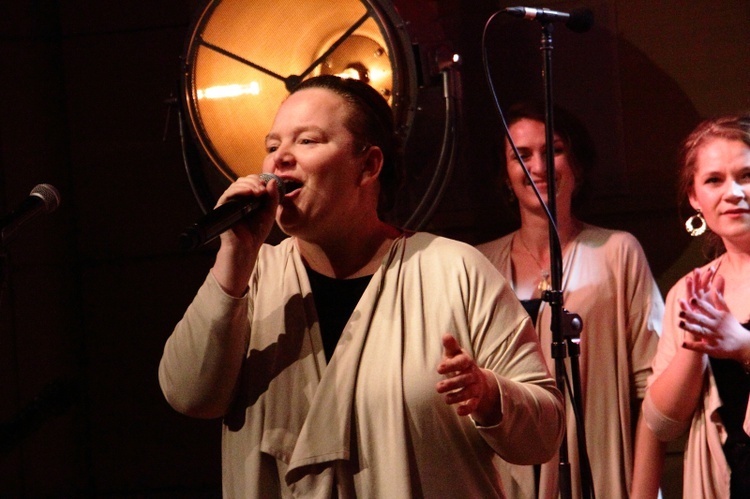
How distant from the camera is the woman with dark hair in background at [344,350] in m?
1.38

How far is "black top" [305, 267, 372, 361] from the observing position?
1508 millimetres

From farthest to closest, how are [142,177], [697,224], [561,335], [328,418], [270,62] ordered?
[142,177]
[697,224]
[270,62]
[561,335]
[328,418]

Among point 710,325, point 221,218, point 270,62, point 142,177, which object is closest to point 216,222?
point 221,218

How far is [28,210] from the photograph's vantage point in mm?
1542

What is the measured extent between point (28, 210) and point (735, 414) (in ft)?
4.77

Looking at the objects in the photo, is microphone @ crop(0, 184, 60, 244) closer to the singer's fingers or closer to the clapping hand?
the singer's fingers

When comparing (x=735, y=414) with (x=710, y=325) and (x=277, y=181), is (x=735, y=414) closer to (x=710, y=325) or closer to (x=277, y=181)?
(x=710, y=325)

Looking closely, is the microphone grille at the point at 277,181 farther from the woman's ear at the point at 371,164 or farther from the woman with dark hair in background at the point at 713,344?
the woman with dark hair in background at the point at 713,344

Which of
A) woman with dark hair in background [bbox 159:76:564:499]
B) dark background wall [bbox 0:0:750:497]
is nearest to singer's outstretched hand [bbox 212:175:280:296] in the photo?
woman with dark hair in background [bbox 159:76:564:499]

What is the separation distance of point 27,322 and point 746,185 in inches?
78.7

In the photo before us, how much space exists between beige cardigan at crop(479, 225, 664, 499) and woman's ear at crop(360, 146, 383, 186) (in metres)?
0.87

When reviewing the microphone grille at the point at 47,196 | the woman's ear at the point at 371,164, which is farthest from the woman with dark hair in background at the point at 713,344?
the microphone grille at the point at 47,196

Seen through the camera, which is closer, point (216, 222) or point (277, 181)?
point (216, 222)

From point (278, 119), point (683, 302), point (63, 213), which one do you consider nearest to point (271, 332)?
point (278, 119)
